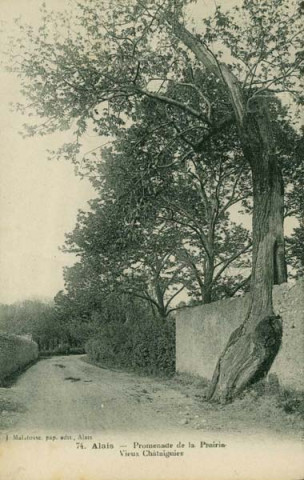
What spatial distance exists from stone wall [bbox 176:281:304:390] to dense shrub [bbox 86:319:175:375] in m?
1.54

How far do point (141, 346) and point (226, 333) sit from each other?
10.9 meters

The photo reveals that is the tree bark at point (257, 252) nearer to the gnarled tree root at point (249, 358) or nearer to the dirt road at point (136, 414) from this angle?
the gnarled tree root at point (249, 358)

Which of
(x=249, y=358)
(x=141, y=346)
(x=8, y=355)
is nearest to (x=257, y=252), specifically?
(x=249, y=358)

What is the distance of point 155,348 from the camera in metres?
21.6

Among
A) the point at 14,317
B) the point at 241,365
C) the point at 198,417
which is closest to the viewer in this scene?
the point at 198,417

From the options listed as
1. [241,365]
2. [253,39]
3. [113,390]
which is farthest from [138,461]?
[253,39]

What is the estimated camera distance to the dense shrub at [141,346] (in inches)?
799

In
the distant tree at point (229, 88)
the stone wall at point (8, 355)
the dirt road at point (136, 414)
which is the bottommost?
the dirt road at point (136, 414)

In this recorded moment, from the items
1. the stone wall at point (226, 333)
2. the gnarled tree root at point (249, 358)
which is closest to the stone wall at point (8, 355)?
the stone wall at point (226, 333)

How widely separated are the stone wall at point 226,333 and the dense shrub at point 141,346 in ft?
5.05

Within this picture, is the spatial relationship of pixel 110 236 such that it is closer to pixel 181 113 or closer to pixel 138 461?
pixel 181 113

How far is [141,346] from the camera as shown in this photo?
76.0 ft

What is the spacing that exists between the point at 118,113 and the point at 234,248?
14242 millimetres

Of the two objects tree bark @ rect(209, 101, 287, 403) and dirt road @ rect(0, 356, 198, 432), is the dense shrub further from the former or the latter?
tree bark @ rect(209, 101, 287, 403)
